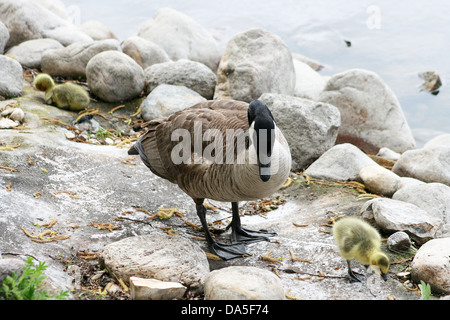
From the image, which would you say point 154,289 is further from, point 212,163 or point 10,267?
point 212,163

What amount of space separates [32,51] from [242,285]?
23.9 ft

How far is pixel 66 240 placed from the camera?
4.33 m

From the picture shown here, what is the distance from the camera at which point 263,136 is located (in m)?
3.76

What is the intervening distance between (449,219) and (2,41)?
7944 mm

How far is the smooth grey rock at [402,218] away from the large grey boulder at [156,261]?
196cm

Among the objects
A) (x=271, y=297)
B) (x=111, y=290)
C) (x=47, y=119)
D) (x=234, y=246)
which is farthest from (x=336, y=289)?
(x=47, y=119)

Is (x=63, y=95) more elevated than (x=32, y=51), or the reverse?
(x=32, y=51)

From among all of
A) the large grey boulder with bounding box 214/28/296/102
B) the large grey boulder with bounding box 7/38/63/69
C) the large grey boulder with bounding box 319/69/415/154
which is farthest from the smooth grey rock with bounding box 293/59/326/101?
the large grey boulder with bounding box 7/38/63/69

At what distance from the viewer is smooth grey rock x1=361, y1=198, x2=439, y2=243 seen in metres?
4.62

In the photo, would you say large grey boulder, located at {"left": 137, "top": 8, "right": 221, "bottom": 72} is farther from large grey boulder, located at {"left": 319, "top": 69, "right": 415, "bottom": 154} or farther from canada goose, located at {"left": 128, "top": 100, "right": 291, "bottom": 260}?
canada goose, located at {"left": 128, "top": 100, "right": 291, "bottom": 260}

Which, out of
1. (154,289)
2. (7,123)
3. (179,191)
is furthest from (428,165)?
(7,123)

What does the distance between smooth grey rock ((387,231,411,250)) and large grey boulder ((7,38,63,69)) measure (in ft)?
23.5

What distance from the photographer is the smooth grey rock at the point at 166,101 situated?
7590mm

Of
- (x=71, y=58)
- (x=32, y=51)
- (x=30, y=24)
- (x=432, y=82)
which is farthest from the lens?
(x=432, y=82)
